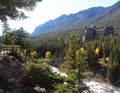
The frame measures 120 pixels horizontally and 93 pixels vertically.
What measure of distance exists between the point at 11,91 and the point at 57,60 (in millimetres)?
126636

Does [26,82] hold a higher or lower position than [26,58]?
lower

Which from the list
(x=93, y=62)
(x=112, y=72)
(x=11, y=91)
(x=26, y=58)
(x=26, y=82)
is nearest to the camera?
(x=11, y=91)

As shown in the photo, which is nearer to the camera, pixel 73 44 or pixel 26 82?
pixel 26 82

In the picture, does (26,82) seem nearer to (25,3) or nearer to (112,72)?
(25,3)

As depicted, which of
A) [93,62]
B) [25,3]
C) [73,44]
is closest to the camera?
[25,3]

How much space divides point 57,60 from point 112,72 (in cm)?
3911

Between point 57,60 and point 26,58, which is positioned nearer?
point 26,58

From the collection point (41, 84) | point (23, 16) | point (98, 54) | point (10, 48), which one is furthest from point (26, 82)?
point (98, 54)

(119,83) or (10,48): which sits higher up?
(10,48)

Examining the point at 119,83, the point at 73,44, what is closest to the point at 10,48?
the point at 73,44

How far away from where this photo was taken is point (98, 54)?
456 feet

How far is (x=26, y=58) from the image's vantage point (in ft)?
78.4

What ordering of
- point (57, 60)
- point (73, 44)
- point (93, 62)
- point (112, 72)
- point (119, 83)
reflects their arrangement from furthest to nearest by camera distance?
point (57, 60) < point (93, 62) < point (112, 72) < point (119, 83) < point (73, 44)

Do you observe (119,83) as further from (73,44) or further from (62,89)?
(62,89)
